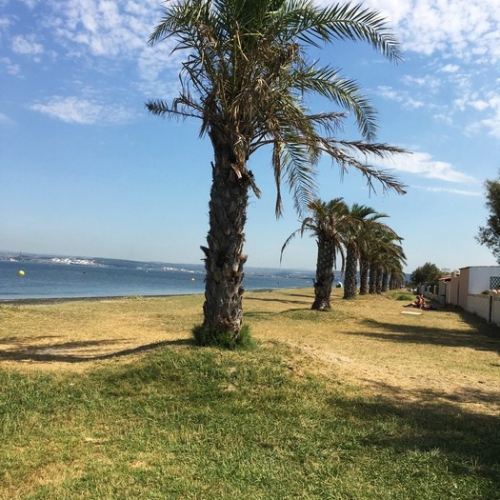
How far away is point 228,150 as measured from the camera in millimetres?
8312

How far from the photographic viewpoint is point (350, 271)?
31938 millimetres

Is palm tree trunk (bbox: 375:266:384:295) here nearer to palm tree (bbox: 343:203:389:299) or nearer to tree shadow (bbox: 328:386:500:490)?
palm tree (bbox: 343:203:389:299)

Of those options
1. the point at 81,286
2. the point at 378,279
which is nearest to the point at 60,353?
the point at 378,279

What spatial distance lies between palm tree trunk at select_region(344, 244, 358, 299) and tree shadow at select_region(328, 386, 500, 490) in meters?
22.4

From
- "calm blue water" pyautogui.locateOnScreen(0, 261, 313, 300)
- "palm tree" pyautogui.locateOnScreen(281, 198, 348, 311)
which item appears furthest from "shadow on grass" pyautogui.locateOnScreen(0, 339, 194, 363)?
"calm blue water" pyautogui.locateOnScreen(0, 261, 313, 300)

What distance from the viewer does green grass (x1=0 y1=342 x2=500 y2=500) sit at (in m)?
3.76

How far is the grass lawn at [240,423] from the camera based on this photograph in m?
3.81

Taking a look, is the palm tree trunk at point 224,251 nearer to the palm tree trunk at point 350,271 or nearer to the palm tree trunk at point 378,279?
the palm tree trunk at point 350,271

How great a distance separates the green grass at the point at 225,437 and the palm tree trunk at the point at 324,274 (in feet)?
42.7

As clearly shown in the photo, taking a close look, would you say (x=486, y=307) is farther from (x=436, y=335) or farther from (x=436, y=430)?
(x=436, y=430)

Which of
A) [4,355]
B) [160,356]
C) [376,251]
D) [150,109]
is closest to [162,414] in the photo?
[160,356]

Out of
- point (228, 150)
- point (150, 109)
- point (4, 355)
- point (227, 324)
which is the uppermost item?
point (150, 109)

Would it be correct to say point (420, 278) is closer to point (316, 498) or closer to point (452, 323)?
point (452, 323)

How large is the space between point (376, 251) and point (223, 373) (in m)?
35.1
